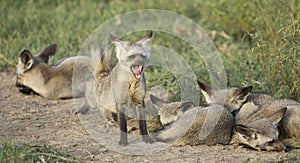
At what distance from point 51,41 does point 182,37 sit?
87.2 inches

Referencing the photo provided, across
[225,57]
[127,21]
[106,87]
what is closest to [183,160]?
[106,87]

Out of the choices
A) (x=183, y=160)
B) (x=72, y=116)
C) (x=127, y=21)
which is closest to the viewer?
(x=183, y=160)

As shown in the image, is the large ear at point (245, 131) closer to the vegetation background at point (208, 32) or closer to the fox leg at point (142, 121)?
the fox leg at point (142, 121)

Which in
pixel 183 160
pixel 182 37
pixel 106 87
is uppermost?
pixel 182 37

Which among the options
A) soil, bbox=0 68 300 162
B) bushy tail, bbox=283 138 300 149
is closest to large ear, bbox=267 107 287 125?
bushy tail, bbox=283 138 300 149

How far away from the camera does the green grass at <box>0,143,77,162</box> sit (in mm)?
5469

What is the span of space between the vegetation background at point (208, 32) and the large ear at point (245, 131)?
1382 millimetres

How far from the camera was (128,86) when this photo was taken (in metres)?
6.54

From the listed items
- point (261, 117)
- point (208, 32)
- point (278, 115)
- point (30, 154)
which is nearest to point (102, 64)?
point (261, 117)

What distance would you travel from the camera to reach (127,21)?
10742 mm

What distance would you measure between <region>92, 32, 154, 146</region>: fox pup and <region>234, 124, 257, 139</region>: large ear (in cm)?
95

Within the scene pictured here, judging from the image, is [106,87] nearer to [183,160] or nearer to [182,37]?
[183,160]

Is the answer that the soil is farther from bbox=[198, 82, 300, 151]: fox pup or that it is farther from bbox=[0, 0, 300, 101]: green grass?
bbox=[0, 0, 300, 101]: green grass

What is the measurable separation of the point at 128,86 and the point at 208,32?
405 centimetres
